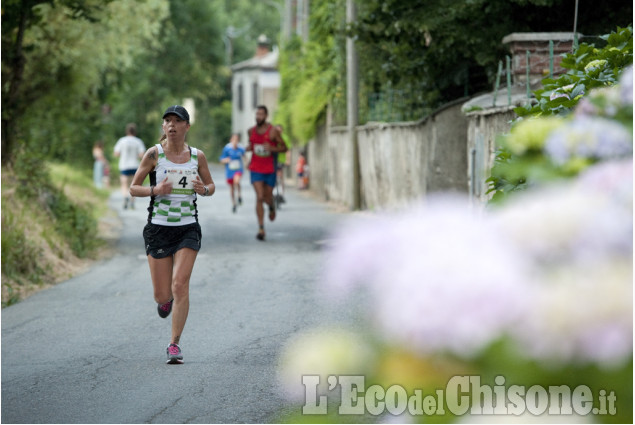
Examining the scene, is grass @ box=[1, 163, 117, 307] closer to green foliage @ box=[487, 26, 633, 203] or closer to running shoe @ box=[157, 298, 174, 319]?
running shoe @ box=[157, 298, 174, 319]

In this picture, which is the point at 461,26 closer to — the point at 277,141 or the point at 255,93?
the point at 277,141

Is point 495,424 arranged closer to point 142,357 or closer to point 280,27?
point 142,357

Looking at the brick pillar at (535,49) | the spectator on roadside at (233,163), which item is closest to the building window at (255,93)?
the spectator on roadside at (233,163)

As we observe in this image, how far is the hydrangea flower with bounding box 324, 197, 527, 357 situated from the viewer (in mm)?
1781

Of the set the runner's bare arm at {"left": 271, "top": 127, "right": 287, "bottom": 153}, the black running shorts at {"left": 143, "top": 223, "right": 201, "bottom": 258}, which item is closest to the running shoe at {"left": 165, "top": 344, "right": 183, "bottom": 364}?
the black running shorts at {"left": 143, "top": 223, "right": 201, "bottom": 258}

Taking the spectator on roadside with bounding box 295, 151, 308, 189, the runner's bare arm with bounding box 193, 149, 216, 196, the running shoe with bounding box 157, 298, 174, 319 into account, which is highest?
the runner's bare arm with bounding box 193, 149, 216, 196

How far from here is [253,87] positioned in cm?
8331

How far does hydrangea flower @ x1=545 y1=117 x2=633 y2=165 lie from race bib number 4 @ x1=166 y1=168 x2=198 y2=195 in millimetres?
5967

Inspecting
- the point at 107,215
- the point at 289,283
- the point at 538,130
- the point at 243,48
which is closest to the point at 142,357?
the point at 289,283

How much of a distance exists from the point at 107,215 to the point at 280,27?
82.4 m

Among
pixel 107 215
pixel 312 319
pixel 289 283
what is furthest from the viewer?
pixel 107 215

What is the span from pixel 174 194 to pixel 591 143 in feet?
19.8

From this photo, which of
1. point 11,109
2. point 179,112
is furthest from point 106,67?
point 179,112

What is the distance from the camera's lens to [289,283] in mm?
12438
